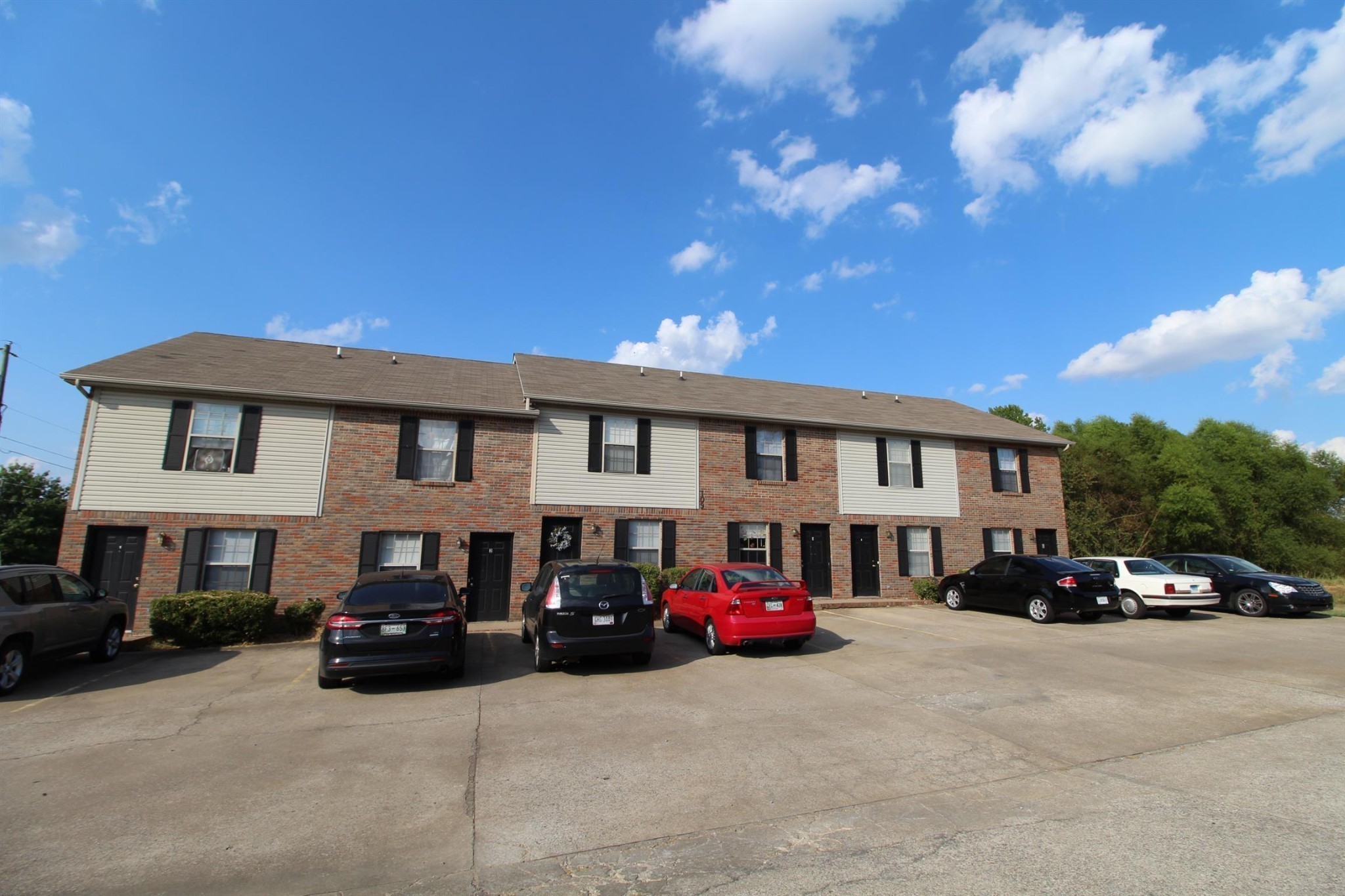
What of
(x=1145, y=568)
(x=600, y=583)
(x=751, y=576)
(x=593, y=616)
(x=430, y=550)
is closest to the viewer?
(x=593, y=616)

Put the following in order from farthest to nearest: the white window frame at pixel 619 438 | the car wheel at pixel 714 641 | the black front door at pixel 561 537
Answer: the white window frame at pixel 619 438, the black front door at pixel 561 537, the car wheel at pixel 714 641

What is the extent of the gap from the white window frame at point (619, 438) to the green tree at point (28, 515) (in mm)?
34601

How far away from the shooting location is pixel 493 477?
15586 millimetres

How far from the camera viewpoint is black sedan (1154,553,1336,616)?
14711 millimetres

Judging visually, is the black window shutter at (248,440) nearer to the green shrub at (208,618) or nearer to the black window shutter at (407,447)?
the black window shutter at (407,447)

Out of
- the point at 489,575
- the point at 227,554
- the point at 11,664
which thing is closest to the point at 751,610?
the point at 489,575

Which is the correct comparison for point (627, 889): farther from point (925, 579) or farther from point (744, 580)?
point (925, 579)

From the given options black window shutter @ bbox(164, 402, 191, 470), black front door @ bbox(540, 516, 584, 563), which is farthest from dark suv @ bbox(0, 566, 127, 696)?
black front door @ bbox(540, 516, 584, 563)

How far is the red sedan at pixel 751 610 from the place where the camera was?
9945mm

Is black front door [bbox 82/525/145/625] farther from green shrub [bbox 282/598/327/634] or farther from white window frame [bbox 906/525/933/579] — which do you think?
white window frame [bbox 906/525/933/579]

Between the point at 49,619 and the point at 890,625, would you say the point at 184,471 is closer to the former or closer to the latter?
the point at 49,619

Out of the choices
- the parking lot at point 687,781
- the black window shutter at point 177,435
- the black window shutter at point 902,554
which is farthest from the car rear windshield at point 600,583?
the black window shutter at point 902,554

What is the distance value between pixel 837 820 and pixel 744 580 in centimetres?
633

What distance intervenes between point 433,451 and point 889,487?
13.7 metres
